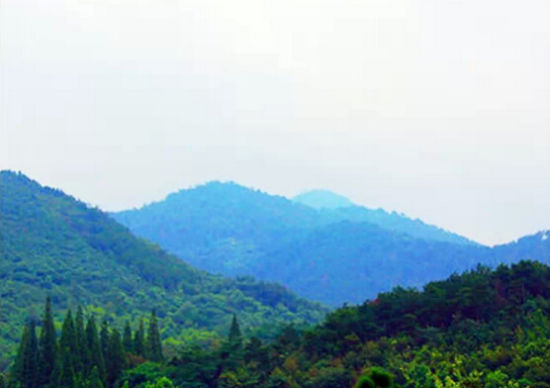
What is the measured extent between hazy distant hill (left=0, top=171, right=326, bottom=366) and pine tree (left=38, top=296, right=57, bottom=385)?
28723 millimetres

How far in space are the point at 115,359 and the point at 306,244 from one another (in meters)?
109

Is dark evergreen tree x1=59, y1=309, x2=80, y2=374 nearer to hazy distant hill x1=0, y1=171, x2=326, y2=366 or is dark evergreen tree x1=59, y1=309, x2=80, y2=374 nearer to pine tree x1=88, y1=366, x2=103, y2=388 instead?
pine tree x1=88, y1=366, x2=103, y2=388

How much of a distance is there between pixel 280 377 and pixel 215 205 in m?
152

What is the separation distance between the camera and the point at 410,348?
987 inches

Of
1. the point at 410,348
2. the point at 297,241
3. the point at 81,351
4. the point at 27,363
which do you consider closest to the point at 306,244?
the point at 297,241

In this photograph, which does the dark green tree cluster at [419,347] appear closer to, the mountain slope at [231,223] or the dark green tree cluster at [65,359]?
the dark green tree cluster at [65,359]

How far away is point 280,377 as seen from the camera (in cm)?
2558

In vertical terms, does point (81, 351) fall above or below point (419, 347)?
below

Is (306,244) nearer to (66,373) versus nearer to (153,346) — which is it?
(153,346)

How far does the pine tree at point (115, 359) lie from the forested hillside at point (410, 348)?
38mm

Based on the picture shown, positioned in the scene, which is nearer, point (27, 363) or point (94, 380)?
point (94, 380)

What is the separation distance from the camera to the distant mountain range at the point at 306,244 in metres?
118

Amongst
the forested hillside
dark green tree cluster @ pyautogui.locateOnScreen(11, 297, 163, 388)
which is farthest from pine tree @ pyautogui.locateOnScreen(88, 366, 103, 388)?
the forested hillside

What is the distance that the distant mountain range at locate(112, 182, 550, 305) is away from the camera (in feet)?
389
